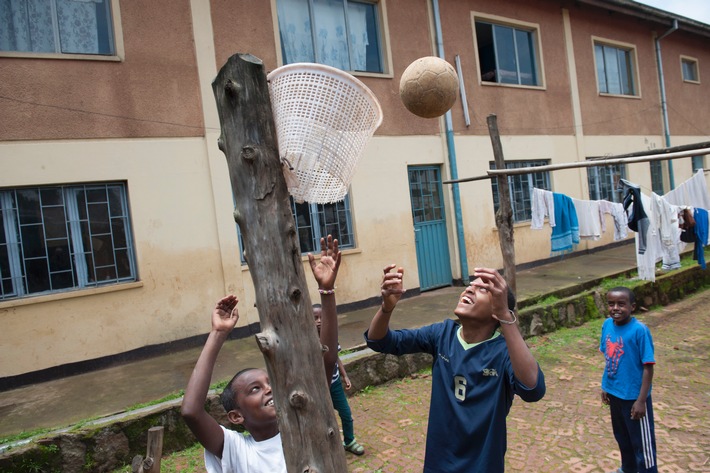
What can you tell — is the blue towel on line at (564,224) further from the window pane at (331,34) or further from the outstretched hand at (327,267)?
the outstretched hand at (327,267)

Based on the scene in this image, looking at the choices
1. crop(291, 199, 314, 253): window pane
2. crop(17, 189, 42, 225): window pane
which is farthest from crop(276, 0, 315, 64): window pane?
crop(17, 189, 42, 225): window pane

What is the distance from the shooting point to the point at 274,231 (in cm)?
173

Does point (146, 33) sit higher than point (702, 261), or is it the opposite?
point (146, 33)

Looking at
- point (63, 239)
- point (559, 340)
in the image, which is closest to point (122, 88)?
point (63, 239)

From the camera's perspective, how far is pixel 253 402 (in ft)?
7.20

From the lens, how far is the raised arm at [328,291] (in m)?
2.14

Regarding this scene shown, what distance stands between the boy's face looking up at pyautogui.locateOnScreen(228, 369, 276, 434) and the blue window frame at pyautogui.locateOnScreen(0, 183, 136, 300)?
17.8 ft

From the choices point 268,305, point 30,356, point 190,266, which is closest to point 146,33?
point 190,266

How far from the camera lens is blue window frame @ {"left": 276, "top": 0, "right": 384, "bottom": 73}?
8.47 m

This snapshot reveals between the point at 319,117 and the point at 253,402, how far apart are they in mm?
1283

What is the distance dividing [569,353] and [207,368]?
621 centimetres

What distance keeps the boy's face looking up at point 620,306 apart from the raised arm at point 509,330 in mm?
2038

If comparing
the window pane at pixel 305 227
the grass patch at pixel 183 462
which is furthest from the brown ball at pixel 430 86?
the window pane at pixel 305 227

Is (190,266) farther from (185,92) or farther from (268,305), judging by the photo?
(268,305)
